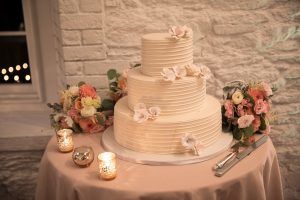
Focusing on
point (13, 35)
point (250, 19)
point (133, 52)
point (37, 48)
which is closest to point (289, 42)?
point (250, 19)

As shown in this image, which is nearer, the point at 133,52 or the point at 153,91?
the point at 153,91

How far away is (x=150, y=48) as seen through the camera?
1.44m

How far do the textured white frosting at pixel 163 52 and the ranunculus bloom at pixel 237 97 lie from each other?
0.29 metres

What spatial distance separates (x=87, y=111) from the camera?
5.49 ft

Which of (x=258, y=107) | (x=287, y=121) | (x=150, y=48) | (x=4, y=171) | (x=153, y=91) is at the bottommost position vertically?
(x=4, y=171)

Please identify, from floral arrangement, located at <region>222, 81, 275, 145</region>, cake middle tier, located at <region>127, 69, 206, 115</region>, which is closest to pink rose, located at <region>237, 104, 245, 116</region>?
floral arrangement, located at <region>222, 81, 275, 145</region>

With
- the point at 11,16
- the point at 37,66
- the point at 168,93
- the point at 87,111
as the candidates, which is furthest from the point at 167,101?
the point at 11,16

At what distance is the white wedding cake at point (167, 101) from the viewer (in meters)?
1.43

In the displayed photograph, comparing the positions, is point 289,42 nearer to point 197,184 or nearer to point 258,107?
point 258,107

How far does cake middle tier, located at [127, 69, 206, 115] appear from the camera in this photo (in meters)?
1.43

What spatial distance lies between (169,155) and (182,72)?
319 mm

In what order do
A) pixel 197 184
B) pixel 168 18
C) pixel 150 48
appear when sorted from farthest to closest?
1. pixel 168 18
2. pixel 150 48
3. pixel 197 184

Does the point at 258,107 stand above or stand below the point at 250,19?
below

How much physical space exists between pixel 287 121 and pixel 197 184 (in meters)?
1.15
